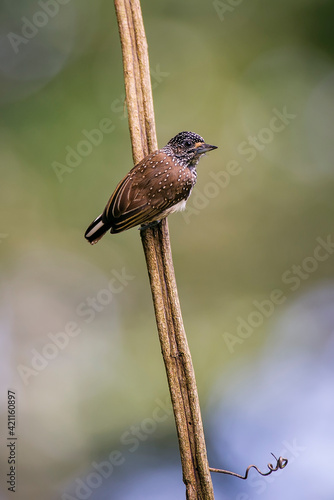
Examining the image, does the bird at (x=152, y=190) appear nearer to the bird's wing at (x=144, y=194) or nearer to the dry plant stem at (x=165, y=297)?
the bird's wing at (x=144, y=194)

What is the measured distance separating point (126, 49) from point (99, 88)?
245cm

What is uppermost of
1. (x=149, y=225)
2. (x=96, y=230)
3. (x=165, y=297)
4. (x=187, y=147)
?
(x=187, y=147)

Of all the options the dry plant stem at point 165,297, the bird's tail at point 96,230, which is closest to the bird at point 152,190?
the bird's tail at point 96,230

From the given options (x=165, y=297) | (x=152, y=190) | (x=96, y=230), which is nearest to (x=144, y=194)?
(x=152, y=190)

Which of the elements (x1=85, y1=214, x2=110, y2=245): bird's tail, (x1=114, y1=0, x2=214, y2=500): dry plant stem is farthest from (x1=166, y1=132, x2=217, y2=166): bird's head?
(x1=85, y1=214, x2=110, y2=245): bird's tail

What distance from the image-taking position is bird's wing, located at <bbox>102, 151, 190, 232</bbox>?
1922mm

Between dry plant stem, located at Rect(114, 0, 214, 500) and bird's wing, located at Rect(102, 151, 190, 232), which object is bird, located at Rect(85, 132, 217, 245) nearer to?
bird's wing, located at Rect(102, 151, 190, 232)

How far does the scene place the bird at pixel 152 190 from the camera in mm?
1929

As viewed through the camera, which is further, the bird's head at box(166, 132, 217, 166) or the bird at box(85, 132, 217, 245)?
the bird's head at box(166, 132, 217, 166)

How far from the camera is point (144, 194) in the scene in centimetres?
200

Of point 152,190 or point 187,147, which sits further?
point 187,147

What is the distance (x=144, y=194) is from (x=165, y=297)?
56 centimetres

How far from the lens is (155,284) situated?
1.56 m

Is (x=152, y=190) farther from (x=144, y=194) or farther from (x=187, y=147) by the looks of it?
(x=187, y=147)
